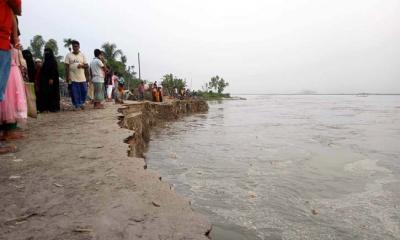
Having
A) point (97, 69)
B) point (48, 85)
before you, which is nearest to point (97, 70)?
point (97, 69)

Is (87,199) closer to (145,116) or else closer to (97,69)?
(97,69)

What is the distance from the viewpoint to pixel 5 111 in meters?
4.40

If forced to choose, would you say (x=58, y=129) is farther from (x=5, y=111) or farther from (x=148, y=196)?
(x=148, y=196)

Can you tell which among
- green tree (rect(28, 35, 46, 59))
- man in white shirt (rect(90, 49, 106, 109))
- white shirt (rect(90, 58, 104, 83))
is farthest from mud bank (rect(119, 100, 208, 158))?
→ green tree (rect(28, 35, 46, 59))

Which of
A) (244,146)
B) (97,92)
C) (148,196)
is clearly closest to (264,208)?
(148,196)

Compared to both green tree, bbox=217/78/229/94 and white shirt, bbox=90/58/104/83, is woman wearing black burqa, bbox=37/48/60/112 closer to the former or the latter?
white shirt, bbox=90/58/104/83

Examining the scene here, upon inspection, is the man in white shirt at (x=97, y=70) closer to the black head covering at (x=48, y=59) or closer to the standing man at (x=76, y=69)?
the standing man at (x=76, y=69)

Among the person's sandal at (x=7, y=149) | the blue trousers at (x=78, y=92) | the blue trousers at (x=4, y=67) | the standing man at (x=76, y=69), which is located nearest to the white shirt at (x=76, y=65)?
the standing man at (x=76, y=69)

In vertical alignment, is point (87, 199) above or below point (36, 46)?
below

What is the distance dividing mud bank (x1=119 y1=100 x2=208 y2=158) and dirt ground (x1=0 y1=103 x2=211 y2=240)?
1400 mm

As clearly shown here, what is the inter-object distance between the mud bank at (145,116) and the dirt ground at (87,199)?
4.59ft

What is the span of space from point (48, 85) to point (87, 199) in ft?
22.4

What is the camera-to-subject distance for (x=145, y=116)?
13.2 meters

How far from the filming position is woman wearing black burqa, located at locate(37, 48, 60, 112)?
8312mm
